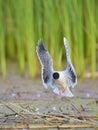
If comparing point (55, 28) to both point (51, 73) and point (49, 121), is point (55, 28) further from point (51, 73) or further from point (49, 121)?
point (49, 121)

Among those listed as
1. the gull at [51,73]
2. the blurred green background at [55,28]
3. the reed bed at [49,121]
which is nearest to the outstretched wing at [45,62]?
the gull at [51,73]

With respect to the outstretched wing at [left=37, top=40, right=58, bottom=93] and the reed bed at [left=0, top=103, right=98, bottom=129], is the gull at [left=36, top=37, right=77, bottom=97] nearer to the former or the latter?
the outstretched wing at [left=37, top=40, right=58, bottom=93]

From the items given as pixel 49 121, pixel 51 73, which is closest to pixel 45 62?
pixel 51 73

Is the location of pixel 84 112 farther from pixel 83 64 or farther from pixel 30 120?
pixel 83 64

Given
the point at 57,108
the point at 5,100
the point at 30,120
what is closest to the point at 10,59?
the point at 5,100

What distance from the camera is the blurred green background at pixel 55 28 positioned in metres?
5.24

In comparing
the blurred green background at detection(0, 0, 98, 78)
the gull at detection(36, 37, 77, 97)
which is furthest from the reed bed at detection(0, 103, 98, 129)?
the blurred green background at detection(0, 0, 98, 78)

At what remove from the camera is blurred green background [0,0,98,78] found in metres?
5.24

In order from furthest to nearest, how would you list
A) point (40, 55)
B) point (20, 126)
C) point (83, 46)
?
point (83, 46), point (40, 55), point (20, 126)

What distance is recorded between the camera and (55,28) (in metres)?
5.43

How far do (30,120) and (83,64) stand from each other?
6.42 ft

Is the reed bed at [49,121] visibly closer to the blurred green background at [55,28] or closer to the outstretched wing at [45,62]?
the outstretched wing at [45,62]

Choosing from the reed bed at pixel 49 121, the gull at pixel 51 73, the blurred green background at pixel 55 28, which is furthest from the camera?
the blurred green background at pixel 55 28

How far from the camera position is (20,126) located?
3379mm
